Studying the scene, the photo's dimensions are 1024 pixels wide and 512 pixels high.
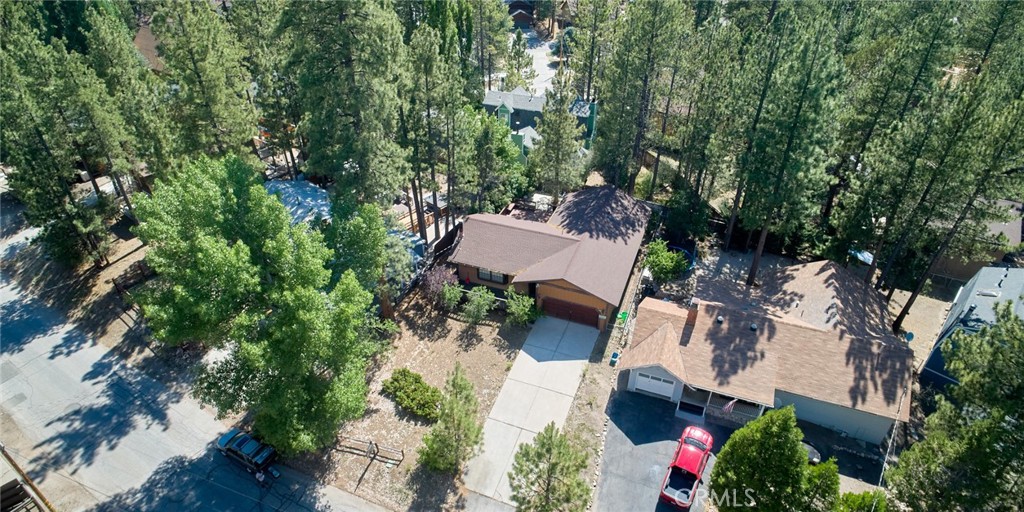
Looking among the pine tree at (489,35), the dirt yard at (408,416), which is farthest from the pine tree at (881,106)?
the pine tree at (489,35)

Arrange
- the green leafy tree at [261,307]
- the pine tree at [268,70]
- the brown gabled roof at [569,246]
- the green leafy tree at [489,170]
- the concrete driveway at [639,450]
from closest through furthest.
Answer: the green leafy tree at [261,307] → the concrete driveway at [639,450] → the brown gabled roof at [569,246] → the green leafy tree at [489,170] → the pine tree at [268,70]

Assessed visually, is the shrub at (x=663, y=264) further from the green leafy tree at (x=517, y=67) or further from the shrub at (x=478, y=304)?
the green leafy tree at (x=517, y=67)

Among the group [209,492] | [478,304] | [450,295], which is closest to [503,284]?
[478,304]

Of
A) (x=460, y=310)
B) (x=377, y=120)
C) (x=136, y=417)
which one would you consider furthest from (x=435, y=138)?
(x=136, y=417)

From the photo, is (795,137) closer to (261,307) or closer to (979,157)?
(979,157)

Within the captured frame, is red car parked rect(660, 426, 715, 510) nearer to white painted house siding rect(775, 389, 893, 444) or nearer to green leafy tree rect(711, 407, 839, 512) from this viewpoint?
green leafy tree rect(711, 407, 839, 512)
